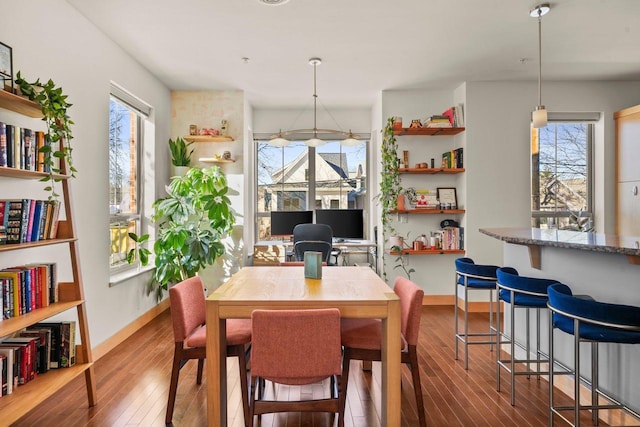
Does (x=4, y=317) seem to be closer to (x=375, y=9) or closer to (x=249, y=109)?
(x=375, y=9)

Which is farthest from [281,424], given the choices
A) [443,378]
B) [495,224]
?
[495,224]

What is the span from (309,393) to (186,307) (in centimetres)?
105

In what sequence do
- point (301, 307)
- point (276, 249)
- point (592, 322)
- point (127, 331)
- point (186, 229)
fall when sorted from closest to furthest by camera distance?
point (592, 322)
point (301, 307)
point (127, 331)
point (186, 229)
point (276, 249)

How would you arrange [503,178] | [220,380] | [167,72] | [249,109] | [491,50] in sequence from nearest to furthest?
[220,380] → [491,50] → [167,72] → [503,178] → [249,109]

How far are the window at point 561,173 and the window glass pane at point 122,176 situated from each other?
4.72 metres

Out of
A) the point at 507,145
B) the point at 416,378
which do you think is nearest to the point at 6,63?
the point at 416,378

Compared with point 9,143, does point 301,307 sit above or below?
below

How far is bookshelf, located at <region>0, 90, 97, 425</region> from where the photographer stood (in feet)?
6.56

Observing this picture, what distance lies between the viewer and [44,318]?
222cm

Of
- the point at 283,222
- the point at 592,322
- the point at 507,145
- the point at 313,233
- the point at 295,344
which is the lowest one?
the point at 295,344

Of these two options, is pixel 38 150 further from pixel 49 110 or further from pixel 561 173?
pixel 561 173

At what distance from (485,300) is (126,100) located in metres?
4.60

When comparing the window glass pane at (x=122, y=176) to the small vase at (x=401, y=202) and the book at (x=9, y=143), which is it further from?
the small vase at (x=401, y=202)

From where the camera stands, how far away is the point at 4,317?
212cm
